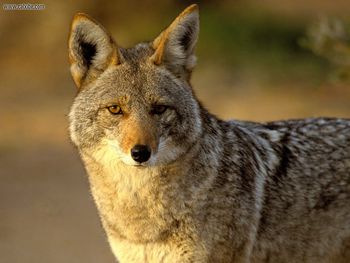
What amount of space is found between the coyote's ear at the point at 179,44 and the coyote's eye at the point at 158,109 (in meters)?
0.38

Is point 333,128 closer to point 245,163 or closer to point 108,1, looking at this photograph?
point 245,163

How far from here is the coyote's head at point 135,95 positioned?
24.3 ft

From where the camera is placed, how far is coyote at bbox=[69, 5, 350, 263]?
7.55 meters

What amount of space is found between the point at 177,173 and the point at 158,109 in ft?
1.69

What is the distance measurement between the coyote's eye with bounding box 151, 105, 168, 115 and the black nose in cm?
34

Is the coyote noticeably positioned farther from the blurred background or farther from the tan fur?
the blurred background

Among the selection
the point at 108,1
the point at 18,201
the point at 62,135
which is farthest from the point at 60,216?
the point at 108,1

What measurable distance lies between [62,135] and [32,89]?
316 cm

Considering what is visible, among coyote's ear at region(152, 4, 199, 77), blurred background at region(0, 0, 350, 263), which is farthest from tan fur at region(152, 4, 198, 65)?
blurred background at region(0, 0, 350, 263)

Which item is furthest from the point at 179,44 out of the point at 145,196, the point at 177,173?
the point at 145,196

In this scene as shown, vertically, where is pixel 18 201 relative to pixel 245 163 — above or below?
below

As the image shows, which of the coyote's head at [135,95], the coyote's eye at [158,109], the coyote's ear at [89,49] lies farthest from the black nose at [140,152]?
the coyote's ear at [89,49]

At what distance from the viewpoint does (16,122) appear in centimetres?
1747

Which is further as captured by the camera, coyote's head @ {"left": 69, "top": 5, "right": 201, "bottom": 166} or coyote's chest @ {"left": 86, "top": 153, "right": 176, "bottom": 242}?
coyote's chest @ {"left": 86, "top": 153, "right": 176, "bottom": 242}
